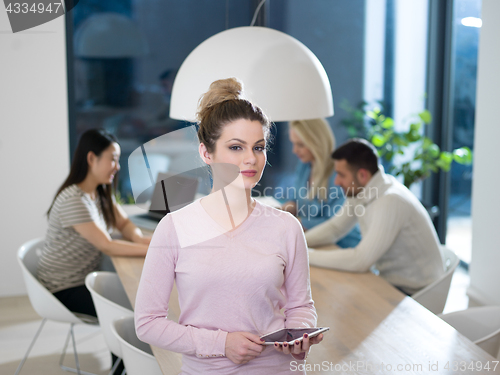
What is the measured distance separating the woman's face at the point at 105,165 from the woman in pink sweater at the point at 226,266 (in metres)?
1.30

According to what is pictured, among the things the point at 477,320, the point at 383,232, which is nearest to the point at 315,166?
the point at 383,232

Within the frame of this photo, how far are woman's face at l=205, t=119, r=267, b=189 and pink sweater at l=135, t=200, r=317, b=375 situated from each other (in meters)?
0.13

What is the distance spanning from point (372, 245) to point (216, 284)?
1103 mm

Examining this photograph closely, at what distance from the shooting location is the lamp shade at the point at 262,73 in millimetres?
1519

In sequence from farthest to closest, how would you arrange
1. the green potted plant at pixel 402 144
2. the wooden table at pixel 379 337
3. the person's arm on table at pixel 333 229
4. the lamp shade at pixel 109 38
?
the green potted plant at pixel 402 144
the lamp shade at pixel 109 38
the person's arm on table at pixel 333 229
the wooden table at pixel 379 337

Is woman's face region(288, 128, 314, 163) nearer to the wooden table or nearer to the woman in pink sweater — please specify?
the wooden table

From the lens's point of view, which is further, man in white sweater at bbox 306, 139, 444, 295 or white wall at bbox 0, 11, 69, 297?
white wall at bbox 0, 11, 69, 297

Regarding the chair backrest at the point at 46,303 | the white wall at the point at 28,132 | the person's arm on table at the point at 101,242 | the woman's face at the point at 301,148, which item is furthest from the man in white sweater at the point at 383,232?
the white wall at the point at 28,132

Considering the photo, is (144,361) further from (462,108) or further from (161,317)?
(462,108)

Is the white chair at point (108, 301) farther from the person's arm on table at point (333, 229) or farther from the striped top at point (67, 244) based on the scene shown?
the person's arm on table at point (333, 229)

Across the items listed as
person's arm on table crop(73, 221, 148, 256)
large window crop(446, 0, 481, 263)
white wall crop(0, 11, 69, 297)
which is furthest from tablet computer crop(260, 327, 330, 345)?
large window crop(446, 0, 481, 263)

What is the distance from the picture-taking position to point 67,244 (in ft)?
7.87

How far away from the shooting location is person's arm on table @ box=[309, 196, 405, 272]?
2.09 metres

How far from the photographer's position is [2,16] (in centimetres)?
330
